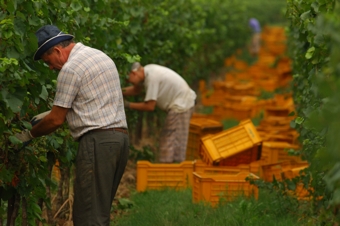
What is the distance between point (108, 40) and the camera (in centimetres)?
781

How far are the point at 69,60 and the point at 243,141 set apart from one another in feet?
13.8

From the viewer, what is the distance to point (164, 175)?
30.6 ft

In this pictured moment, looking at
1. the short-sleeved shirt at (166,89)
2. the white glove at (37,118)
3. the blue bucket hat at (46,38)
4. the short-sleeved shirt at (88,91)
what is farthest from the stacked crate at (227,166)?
the blue bucket hat at (46,38)

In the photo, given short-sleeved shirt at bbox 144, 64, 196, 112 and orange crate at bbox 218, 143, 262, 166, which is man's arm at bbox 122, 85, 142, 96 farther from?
orange crate at bbox 218, 143, 262, 166

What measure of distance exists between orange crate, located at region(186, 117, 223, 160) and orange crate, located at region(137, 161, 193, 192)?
5.65 feet

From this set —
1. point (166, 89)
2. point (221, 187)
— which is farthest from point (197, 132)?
point (221, 187)

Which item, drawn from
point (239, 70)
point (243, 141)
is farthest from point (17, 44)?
point (239, 70)

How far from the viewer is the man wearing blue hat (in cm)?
562

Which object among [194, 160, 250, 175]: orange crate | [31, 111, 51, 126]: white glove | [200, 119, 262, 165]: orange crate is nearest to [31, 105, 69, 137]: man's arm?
[31, 111, 51, 126]: white glove

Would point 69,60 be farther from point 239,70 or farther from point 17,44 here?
point 239,70

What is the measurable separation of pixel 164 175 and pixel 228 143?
2.75 feet

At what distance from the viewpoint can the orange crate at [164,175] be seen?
9.27 m

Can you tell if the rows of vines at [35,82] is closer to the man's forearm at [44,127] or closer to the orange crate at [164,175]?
the man's forearm at [44,127]

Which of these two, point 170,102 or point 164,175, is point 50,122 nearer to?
point 164,175
